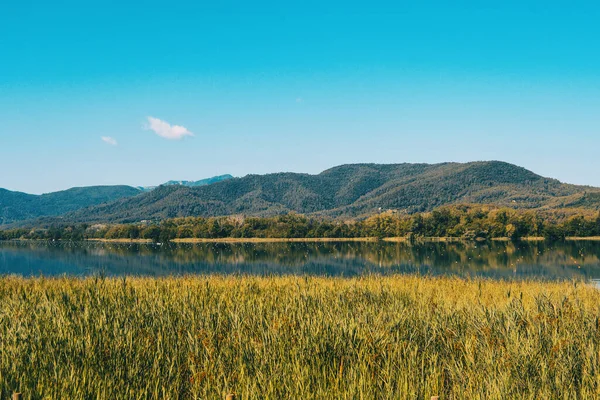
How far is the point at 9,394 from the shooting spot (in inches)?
187

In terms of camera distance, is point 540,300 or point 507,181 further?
point 507,181

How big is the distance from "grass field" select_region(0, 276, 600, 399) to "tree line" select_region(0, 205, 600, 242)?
9040 cm

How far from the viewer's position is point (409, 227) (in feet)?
327

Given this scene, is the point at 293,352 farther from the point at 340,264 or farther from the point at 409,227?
the point at 409,227

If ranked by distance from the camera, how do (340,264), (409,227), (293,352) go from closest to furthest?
(293,352)
(340,264)
(409,227)

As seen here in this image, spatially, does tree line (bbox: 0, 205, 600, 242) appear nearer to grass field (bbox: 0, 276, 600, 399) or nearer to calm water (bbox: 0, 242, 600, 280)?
calm water (bbox: 0, 242, 600, 280)

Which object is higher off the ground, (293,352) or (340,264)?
(293,352)

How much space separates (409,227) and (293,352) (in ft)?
317

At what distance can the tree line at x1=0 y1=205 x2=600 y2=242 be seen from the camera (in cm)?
9081

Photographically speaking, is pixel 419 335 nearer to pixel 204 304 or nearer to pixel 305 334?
pixel 305 334

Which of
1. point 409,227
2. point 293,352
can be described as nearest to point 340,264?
point 293,352

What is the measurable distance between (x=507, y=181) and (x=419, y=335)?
20195 centimetres

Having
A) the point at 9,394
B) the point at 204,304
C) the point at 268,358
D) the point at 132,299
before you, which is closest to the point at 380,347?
the point at 268,358

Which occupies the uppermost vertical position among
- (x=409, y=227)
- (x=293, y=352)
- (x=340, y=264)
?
(x=409, y=227)
